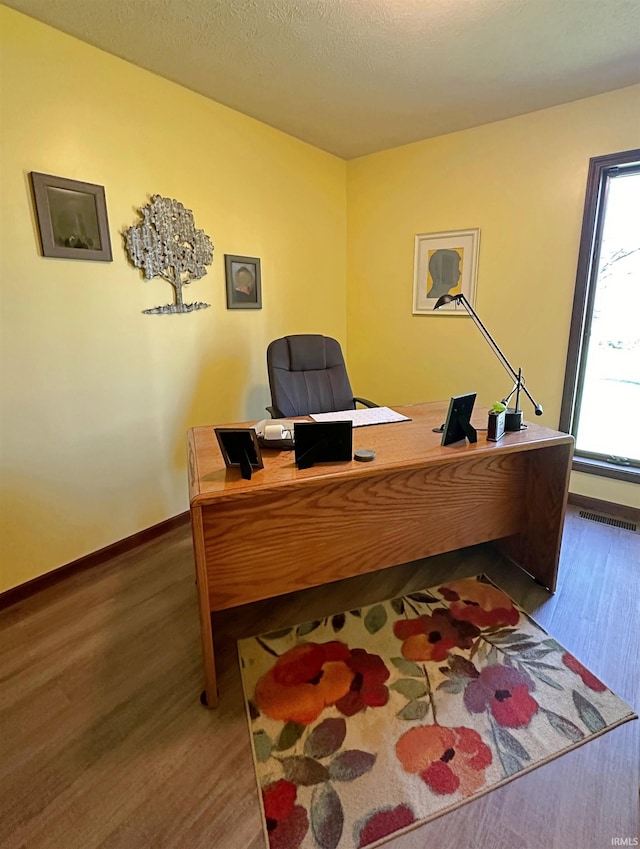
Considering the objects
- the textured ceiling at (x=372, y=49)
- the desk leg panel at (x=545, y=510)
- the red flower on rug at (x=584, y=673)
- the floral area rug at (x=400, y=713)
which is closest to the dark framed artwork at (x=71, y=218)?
the textured ceiling at (x=372, y=49)

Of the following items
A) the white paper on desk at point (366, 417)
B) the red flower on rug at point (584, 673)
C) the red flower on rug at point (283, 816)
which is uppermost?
the white paper on desk at point (366, 417)

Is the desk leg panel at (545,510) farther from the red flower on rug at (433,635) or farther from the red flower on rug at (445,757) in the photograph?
the red flower on rug at (445,757)

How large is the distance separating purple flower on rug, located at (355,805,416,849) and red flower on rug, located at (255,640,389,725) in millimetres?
292

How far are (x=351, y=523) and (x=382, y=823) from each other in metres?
0.86

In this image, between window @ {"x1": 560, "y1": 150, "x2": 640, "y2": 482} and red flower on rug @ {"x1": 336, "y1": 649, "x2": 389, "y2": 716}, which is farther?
window @ {"x1": 560, "y1": 150, "x2": 640, "y2": 482}

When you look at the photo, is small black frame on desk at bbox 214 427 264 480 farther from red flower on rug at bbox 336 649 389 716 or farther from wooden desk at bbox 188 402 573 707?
red flower on rug at bbox 336 649 389 716

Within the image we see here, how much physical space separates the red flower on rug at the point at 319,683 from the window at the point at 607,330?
204cm

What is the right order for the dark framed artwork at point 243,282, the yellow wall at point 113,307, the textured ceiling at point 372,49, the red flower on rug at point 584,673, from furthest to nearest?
the dark framed artwork at point 243,282, the yellow wall at point 113,307, the textured ceiling at point 372,49, the red flower on rug at point 584,673

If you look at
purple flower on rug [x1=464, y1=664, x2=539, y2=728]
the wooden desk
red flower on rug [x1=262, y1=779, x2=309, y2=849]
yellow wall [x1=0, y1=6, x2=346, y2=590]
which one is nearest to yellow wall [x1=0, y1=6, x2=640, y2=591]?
yellow wall [x1=0, y1=6, x2=346, y2=590]

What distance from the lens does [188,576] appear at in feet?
6.99

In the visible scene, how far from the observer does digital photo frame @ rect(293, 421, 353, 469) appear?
145 cm

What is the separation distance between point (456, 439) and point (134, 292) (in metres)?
1.74

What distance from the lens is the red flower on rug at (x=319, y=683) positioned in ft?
4.67

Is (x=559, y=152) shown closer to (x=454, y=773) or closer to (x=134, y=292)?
(x=134, y=292)
